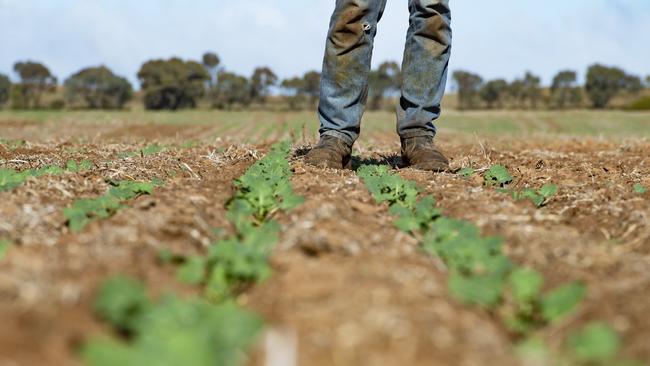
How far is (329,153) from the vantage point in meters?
4.75

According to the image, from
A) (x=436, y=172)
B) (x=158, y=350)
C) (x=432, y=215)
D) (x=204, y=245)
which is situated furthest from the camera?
(x=436, y=172)

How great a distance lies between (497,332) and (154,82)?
307 ft

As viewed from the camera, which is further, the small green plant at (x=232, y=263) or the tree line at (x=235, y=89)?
the tree line at (x=235, y=89)

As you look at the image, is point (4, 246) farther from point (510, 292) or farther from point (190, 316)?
point (510, 292)

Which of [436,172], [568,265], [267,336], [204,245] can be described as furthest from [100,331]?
[436,172]

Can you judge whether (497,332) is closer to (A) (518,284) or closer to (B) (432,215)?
(A) (518,284)

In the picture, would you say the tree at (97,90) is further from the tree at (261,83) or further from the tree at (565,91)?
the tree at (565,91)

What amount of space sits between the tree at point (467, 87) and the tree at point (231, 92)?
33001mm

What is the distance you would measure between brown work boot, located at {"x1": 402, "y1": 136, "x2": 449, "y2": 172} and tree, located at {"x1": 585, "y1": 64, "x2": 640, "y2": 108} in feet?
314

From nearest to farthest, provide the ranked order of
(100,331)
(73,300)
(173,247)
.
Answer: (100,331), (73,300), (173,247)

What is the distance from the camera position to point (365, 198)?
355 cm

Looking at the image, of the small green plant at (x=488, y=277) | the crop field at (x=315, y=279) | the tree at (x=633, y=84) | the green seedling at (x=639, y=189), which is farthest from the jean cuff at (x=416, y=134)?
the tree at (x=633, y=84)

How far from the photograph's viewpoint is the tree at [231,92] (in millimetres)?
94438

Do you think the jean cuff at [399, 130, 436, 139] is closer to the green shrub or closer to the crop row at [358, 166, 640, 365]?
the crop row at [358, 166, 640, 365]
